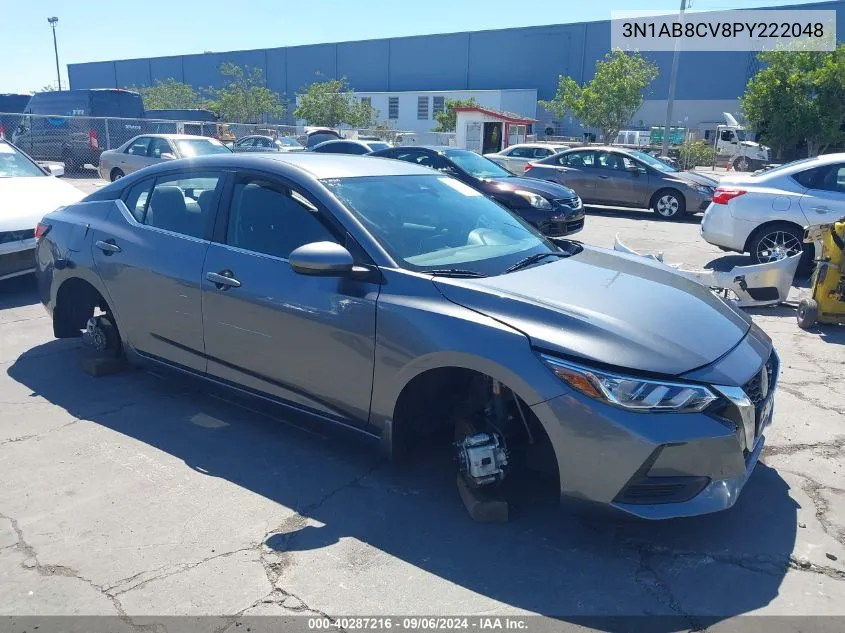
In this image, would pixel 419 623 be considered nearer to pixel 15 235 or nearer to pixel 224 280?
pixel 224 280

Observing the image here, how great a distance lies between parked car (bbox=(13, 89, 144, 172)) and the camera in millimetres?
22516

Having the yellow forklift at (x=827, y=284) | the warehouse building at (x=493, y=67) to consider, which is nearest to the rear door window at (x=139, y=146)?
the yellow forklift at (x=827, y=284)

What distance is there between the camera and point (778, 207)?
828 cm

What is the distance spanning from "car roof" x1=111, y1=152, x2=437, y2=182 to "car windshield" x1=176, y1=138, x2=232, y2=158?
10.8 metres

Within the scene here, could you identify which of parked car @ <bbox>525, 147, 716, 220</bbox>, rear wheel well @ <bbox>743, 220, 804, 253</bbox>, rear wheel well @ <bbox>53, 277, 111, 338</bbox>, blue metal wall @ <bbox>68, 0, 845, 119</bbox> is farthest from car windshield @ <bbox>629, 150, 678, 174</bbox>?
blue metal wall @ <bbox>68, 0, 845, 119</bbox>

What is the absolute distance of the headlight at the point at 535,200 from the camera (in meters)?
10.5

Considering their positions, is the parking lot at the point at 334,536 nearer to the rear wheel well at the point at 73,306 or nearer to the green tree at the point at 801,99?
the rear wheel well at the point at 73,306

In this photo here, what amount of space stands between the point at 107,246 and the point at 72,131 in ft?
70.1

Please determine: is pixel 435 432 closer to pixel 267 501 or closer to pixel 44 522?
pixel 267 501

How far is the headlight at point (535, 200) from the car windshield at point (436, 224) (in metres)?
6.34

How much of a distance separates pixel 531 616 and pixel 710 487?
36.3 inches

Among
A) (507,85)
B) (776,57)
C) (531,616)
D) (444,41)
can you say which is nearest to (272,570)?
(531,616)

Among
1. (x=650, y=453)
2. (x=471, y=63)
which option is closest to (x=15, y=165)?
(x=650, y=453)

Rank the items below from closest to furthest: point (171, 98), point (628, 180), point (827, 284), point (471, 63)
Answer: point (827, 284), point (628, 180), point (171, 98), point (471, 63)
